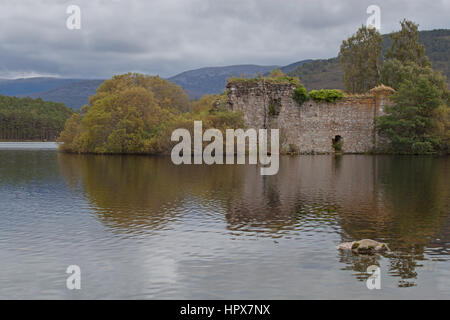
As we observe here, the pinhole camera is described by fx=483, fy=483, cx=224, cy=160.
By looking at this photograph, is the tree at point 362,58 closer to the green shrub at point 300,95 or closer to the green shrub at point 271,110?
the green shrub at point 300,95

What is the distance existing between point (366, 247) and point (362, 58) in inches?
1708

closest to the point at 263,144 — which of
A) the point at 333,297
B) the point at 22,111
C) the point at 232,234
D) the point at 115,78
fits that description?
the point at 115,78

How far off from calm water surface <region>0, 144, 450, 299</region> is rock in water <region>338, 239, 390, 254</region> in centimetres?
22

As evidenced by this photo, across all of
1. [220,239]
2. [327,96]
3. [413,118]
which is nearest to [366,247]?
[220,239]

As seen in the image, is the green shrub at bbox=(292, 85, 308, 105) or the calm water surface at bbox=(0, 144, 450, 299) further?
the green shrub at bbox=(292, 85, 308, 105)

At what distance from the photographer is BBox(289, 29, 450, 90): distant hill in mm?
85669

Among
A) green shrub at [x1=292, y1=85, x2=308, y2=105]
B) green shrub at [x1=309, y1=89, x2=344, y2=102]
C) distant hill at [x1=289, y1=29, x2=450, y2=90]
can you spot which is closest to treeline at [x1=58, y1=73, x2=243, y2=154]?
green shrub at [x1=292, y1=85, x2=308, y2=105]

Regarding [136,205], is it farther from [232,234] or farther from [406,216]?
[406,216]

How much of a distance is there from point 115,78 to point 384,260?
148ft

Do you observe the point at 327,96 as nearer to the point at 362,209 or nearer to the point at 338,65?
the point at 362,209

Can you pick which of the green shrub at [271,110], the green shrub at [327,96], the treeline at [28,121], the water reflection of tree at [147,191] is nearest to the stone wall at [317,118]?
the green shrub at [271,110]

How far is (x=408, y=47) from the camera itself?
4812 centimetres

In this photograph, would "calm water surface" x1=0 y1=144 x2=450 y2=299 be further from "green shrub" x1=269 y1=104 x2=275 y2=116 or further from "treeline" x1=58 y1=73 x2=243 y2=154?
"green shrub" x1=269 y1=104 x2=275 y2=116
